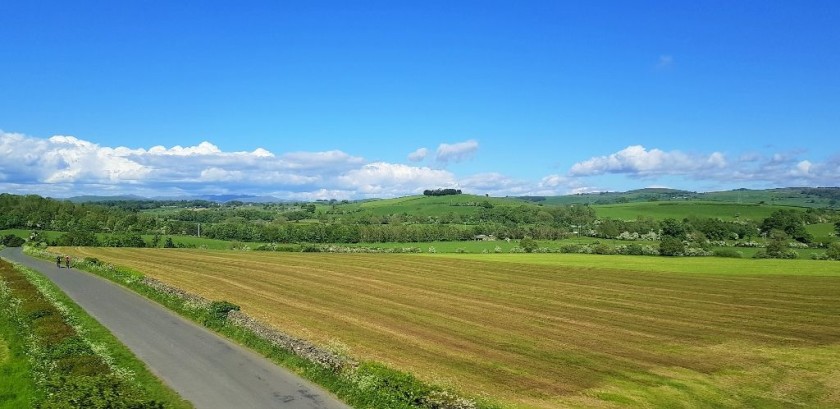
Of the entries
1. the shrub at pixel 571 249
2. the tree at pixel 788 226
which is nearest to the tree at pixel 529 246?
the shrub at pixel 571 249

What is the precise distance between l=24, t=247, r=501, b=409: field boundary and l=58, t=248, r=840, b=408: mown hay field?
3317 mm

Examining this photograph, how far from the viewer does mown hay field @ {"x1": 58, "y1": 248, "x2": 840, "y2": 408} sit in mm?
25094

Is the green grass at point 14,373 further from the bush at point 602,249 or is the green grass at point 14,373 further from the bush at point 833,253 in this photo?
the bush at point 833,253

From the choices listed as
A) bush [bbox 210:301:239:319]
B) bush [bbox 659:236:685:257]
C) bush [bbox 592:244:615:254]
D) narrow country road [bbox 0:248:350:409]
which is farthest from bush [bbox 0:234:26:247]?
bush [bbox 659:236:685:257]

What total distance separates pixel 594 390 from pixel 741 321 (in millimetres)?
24473

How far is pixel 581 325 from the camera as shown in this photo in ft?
132

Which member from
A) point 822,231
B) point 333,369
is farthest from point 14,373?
point 822,231

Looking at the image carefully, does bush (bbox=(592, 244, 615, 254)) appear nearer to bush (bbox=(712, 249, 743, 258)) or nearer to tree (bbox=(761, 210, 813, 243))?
bush (bbox=(712, 249, 743, 258))

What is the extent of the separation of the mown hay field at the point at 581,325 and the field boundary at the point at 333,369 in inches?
131

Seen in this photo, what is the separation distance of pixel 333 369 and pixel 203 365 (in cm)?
630

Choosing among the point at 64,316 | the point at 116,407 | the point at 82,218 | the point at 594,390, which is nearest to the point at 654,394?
the point at 594,390

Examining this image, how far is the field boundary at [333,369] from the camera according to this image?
64.2ft

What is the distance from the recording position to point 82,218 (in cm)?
16200

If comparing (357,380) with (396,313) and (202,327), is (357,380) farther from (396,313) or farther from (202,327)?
(396,313)
